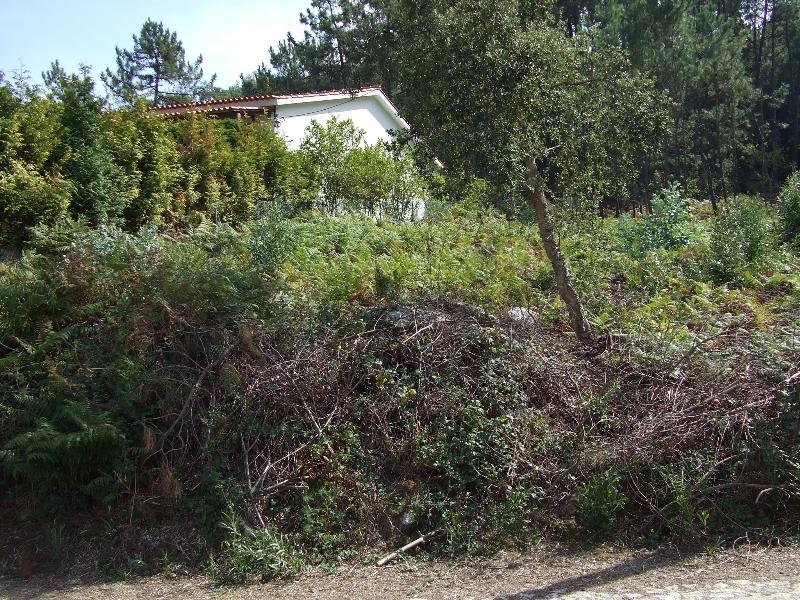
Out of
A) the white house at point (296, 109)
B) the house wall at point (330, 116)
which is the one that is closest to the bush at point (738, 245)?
the white house at point (296, 109)

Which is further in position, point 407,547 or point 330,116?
point 330,116

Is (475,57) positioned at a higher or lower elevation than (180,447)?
higher

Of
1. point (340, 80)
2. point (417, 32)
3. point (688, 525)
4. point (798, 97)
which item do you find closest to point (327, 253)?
point (417, 32)

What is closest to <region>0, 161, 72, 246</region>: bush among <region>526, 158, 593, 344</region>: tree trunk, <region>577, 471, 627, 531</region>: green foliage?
<region>526, 158, 593, 344</region>: tree trunk

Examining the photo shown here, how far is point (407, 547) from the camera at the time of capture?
621 centimetres

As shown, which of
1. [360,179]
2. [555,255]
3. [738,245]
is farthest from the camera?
[360,179]

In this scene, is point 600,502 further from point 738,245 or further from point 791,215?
point 791,215

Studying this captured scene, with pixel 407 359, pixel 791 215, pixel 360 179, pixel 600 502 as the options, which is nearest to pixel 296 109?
pixel 360 179

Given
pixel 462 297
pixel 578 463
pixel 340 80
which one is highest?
pixel 340 80

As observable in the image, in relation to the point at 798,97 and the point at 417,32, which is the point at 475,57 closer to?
the point at 417,32

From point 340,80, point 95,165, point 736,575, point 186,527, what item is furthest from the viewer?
point 340,80

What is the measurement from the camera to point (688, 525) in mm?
6105

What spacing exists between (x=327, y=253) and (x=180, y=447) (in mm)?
5524

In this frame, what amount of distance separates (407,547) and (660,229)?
9.92m
